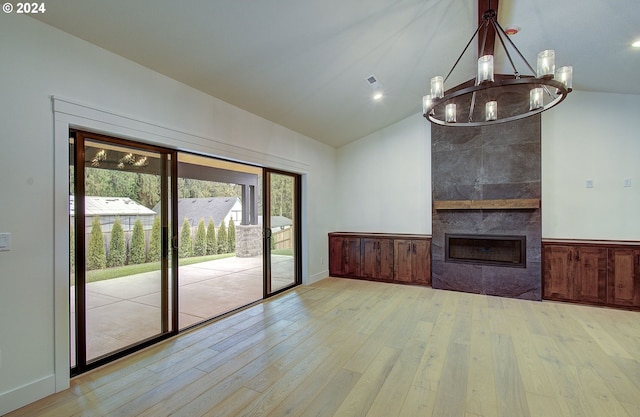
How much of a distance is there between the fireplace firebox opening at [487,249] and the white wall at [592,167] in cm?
58

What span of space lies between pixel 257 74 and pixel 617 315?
18.6 ft

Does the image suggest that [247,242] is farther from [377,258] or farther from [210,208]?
[377,258]

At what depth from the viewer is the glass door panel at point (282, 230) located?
16.5 ft

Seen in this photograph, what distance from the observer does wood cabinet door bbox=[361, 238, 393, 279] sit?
5797 mm

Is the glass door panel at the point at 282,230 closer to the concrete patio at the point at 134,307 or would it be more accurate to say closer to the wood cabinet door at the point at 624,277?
the concrete patio at the point at 134,307

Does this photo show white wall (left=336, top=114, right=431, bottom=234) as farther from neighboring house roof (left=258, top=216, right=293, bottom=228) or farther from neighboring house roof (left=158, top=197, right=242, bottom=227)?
neighboring house roof (left=158, top=197, right=242, bottom=227)

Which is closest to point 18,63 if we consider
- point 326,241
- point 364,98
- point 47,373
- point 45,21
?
point 45,21

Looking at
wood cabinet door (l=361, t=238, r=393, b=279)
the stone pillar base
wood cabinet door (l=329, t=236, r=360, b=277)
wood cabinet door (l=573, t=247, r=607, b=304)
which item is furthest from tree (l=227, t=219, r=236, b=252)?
wood cabinet door (l=573, t=247, r=607, b=304)

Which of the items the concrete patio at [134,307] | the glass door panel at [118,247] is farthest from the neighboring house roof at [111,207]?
the concrete patio at [134,307]

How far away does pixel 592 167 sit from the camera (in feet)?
15.5

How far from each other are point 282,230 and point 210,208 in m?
1.71

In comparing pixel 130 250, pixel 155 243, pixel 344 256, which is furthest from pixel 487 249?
pixel 130 250

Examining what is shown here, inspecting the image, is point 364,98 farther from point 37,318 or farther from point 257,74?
point 37,318

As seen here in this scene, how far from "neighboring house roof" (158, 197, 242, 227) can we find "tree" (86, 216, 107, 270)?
178 cm
